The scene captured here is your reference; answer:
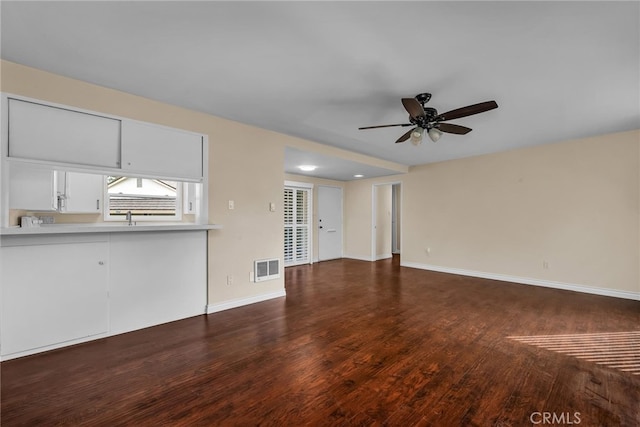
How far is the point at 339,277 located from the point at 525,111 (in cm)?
385

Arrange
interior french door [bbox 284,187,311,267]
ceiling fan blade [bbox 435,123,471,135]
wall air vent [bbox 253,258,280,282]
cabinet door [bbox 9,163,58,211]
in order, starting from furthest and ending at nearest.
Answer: interior french door [bbox 284,187,311,267] < wall air vent [bbox 253,258,280,282] < ceiling fan blade [bbox 435,123,471,135] < cabinet door [bbox 9,163,58,211]

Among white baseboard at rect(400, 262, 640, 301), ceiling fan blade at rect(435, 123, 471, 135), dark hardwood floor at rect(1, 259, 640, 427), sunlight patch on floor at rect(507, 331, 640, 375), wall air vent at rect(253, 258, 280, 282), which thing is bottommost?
sunlight patch on floor at rect(507, 331, 640, 375)

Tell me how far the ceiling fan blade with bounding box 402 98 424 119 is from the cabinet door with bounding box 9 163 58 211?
133 inches

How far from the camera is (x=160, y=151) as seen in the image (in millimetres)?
3139

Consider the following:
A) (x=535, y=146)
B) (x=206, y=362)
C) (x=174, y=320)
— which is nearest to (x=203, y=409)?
(x=206, y=362)

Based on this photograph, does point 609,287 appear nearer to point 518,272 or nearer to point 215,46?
point 518,272

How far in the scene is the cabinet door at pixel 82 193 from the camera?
3086 mm

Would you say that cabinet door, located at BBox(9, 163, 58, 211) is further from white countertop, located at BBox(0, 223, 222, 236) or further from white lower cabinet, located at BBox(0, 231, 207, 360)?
white lower cabinet, located at BBox(0, 231, 207, 360)

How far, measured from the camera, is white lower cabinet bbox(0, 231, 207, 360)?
2377mm

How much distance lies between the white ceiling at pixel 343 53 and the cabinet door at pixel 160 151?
0.36m

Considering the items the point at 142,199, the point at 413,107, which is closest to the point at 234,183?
the point at 142,199

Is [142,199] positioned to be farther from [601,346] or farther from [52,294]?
[601,346]

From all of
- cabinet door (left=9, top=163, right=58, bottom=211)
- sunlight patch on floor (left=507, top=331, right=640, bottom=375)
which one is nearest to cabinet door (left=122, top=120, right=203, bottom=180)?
cabinet door (left=9, top=163, right=58, bottom=211)

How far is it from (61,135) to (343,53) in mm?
2636
